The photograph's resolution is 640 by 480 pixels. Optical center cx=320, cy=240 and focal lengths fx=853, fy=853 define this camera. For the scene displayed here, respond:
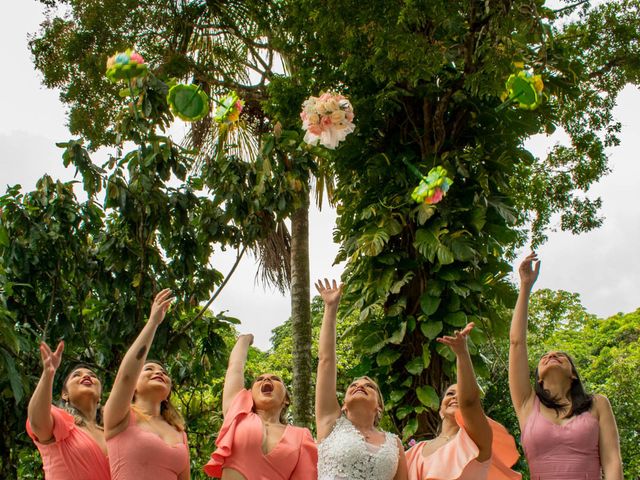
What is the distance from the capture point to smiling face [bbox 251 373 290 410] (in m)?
3.59

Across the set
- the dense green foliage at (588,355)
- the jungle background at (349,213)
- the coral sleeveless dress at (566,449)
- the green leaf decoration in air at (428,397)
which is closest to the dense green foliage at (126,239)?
the jungle background at (349,213)

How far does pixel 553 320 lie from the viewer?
14906 millimetres

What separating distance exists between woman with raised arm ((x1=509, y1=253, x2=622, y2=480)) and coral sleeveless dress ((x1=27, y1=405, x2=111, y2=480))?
1718 millimetres

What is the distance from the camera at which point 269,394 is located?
3600 millimetres

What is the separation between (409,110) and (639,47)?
305 cm

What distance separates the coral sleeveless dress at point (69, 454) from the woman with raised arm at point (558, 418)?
67.6 inches

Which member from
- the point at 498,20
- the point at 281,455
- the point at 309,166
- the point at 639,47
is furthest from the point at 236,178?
the point at 639,47

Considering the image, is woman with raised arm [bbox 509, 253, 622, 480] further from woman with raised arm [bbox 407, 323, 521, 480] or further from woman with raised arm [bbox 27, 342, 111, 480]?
woman with raised arm [bbox 27, 342, 111, 480]

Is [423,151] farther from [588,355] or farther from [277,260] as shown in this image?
[588,355]

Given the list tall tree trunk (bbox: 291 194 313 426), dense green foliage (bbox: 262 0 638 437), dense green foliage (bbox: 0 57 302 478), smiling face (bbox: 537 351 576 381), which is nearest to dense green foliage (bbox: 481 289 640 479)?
tall tree trunk (bbox: 291 194 313 426)

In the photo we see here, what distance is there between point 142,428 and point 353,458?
0.83 meters

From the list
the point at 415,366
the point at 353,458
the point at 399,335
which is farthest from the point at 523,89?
the point at 353,458

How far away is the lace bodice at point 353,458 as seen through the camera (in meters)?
3.37

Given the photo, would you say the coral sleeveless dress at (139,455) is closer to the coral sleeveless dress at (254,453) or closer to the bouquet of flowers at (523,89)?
the coral sleeveless dress at (254,453)
